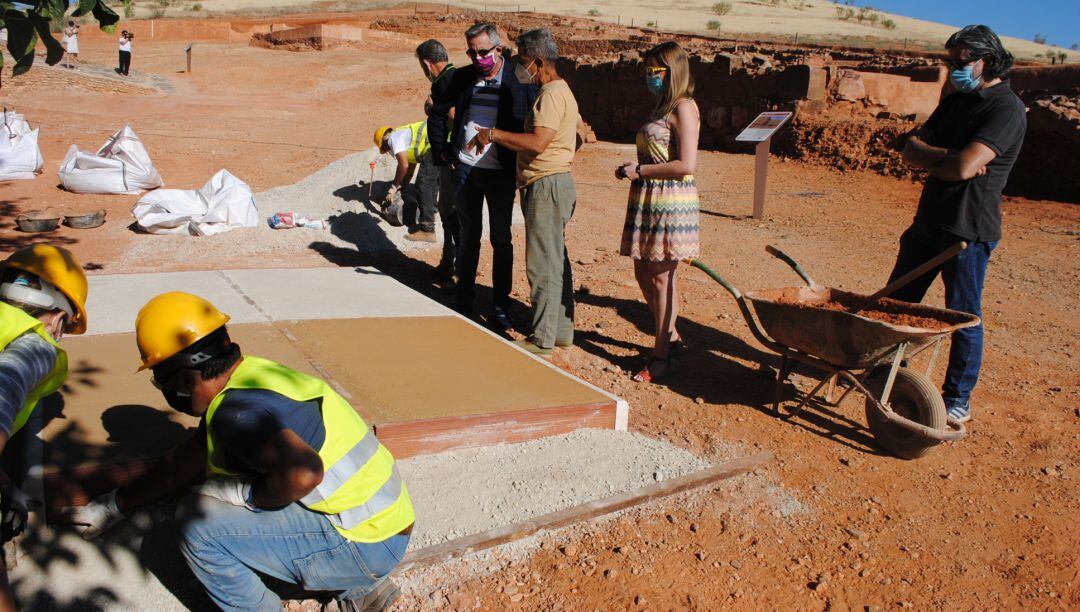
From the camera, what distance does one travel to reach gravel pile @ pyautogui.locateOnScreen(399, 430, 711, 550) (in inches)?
130

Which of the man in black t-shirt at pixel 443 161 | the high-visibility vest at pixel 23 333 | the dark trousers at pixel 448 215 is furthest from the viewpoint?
the dark trousers at pixel 448 215

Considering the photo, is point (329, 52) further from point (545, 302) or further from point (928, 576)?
point (928, 576)

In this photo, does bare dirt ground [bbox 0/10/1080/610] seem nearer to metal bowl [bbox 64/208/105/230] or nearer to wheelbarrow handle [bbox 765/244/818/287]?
metal bowl [bbox 64/208/105/230]

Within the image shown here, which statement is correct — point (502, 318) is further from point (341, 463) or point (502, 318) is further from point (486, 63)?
point (341, 463)

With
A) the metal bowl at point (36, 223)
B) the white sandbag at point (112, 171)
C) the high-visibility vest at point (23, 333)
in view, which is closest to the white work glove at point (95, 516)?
the high-visibility vest at point (23, 333)

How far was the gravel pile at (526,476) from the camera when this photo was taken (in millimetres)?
3311

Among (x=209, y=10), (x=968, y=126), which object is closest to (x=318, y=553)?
(x=968, y=126)

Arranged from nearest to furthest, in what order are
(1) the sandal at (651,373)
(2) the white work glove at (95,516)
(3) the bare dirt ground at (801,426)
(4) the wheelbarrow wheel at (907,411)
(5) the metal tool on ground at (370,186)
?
(2) the white work glove at (95,516)
(3) the bare dirt ground at (801,426)
(4) the wheelbarrow wheel at (907,411)
(1) the sandal at (651,373)
(5) the metal tool on ground at (370,186)

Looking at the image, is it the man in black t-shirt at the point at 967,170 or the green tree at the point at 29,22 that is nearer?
the green tree at the point at 29,22

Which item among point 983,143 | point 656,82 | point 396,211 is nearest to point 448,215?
point 396,211

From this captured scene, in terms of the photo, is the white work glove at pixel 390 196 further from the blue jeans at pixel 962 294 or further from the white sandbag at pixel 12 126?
the white sandbag at pixel 12 126

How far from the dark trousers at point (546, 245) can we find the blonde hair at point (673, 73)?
798 millimetres

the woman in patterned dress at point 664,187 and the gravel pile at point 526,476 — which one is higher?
the woman in patterned dress at point 664,187

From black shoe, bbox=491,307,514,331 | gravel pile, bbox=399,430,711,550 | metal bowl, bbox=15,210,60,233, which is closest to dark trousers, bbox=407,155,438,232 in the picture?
black shoe, bbox=491,307,514,331
